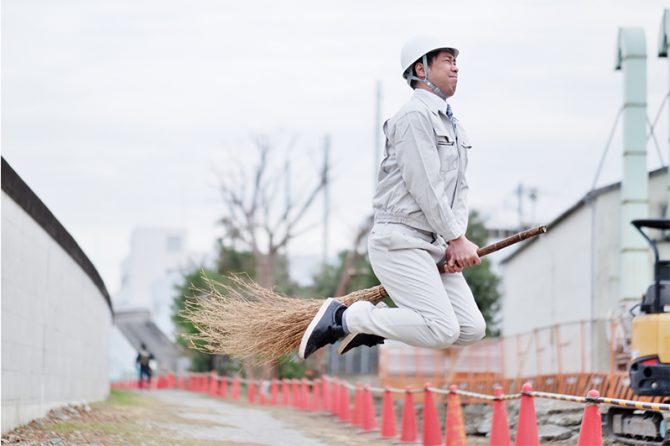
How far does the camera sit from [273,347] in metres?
8.32

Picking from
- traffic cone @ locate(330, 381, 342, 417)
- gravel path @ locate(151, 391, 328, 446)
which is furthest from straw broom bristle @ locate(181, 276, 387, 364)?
traffic cone @ locate(330, 381, 342, 417)

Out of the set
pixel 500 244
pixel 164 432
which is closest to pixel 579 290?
pixel 164 432

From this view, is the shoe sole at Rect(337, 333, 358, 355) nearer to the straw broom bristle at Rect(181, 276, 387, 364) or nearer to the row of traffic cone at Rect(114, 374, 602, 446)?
the straw broom bristle at Rect(181, 276, 387, 364)

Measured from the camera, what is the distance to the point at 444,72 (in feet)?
24.7

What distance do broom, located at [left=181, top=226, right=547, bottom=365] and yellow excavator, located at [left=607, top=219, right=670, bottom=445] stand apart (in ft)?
20.0

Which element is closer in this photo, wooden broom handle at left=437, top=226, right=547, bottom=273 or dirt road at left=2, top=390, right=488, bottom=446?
wooden broom handle at left=437, top=226, right=547, bottom=273

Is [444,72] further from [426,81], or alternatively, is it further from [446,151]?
[446,151]

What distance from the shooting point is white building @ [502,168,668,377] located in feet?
82.4

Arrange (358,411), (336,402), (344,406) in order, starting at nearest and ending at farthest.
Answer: (358,411)
(344,406)
(336,402)

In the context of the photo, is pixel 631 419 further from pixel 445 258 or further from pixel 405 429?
pixel 445 258

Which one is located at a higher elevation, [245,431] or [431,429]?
[431,429]

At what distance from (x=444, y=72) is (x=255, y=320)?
2.31 metres

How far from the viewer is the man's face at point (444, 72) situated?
7.52 m

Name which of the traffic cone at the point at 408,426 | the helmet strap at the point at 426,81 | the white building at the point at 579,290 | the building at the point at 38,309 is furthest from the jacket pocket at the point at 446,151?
the white building at the point at 579,290
